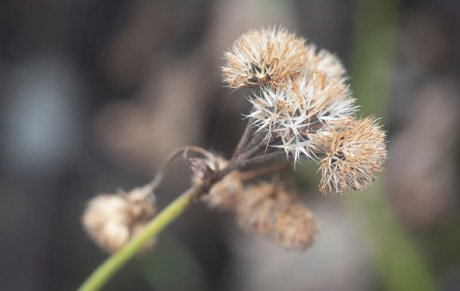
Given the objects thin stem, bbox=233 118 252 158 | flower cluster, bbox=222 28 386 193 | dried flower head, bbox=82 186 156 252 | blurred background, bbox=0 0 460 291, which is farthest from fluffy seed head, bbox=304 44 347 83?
blurred background, bbox=0 0 460 291

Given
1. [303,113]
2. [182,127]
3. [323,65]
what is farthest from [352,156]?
[182,127]

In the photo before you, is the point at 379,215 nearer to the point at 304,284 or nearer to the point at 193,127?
the point at 304,284

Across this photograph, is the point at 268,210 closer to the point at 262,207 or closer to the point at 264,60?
the point at 262,207

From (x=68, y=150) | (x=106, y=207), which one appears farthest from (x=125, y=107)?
(x=106, y=207)

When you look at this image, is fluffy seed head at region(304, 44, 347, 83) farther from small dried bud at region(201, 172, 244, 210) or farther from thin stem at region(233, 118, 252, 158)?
small dried bud at region(201, 172, 244, 210)

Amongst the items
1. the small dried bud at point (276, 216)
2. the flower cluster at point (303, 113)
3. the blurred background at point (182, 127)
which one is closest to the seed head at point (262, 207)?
the small dried bud at point (276, 216)

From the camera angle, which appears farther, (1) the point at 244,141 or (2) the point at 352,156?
(1) the point at 244,141
